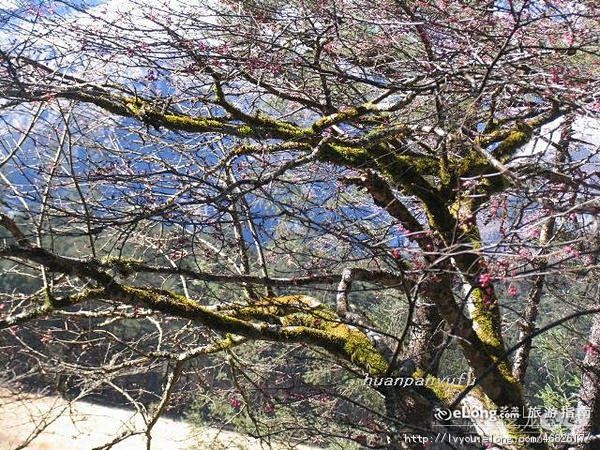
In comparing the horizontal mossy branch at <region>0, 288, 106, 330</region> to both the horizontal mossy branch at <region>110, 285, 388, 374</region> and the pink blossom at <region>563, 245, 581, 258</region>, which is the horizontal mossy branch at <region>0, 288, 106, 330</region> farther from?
the pink blossom at <region>563, 245, 581, 258</region>

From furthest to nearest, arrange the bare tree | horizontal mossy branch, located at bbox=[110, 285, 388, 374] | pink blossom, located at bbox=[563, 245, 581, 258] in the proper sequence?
horizontal mossy branch, located at bbox=[110, 285, 388, 374], the bare tree, pink blossom, located at bbox=[563, 245, 581, 258]

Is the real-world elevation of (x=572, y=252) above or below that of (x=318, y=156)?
below

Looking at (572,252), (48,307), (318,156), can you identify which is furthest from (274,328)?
(572,252)

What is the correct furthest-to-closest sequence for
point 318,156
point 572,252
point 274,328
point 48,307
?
point 318,156 < point 274,328 < point 48,307 < point 572,252

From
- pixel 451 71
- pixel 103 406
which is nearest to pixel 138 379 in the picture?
pixel 103 406

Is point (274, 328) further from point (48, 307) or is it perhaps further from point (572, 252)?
point (572, 252)

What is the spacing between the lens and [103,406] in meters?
19.1

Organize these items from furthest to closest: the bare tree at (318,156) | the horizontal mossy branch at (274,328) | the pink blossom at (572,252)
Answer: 1. the horizontal mossy branch at (274,328)
2. the bare tree at (318,156)
3. the pink blossom at (572,252)

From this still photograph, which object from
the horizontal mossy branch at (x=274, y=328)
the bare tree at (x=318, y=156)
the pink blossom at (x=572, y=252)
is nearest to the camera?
the pink blossom at (x=572, y=252)

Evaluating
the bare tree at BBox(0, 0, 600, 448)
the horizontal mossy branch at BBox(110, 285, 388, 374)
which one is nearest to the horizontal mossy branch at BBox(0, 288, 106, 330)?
the bare tree at BBox(0, 0, 600, 448)

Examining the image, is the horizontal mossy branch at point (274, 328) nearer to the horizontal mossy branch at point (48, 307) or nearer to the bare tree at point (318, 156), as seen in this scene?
the bare tree at point (318, 156)

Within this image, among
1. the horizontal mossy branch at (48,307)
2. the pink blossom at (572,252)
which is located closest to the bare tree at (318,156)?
the horizontal mossy branch at (48,307)

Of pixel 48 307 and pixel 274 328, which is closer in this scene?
pixel 48 307

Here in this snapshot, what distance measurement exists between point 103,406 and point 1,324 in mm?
18491
